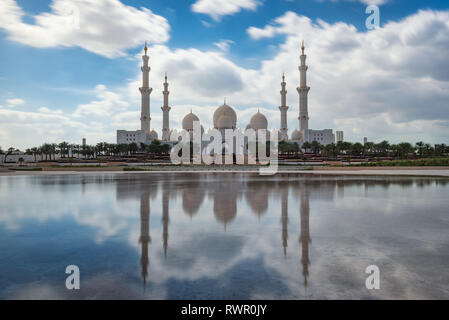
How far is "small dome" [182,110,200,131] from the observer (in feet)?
255

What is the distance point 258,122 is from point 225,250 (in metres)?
74.0

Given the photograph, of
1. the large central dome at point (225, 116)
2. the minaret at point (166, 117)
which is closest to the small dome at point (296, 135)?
the large central dome at point (225, 116)

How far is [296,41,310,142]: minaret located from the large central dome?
1530 centimetres

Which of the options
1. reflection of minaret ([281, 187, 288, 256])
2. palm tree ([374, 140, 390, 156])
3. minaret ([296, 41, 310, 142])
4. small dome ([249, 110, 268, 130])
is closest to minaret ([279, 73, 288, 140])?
minaret ([296, 41, 310, 142])

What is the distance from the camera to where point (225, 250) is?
5.80 m

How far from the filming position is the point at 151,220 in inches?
332

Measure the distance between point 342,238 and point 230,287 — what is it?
337 centimetres

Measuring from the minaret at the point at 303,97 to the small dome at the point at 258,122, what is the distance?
8.67 metres

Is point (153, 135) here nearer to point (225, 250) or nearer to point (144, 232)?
point (144, 232)

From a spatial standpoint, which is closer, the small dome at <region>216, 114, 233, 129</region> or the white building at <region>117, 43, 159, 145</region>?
the white building at <region>117, 43, 159, 145</region>

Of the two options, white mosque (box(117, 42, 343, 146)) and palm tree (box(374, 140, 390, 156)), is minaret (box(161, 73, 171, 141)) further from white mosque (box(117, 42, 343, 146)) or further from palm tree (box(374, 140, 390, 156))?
palm tree (box(374, 140, 390, 156))

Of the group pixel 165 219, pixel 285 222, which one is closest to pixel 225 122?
pixel 165 219

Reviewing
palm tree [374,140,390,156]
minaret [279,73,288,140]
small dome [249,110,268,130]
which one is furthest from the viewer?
small dome [249,110,268,130]

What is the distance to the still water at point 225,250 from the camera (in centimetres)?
421
